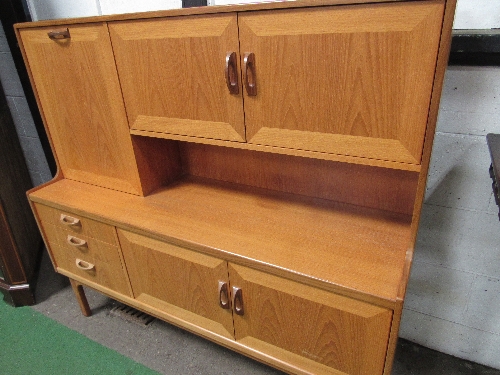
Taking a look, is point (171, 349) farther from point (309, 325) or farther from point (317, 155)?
point (317, 155)

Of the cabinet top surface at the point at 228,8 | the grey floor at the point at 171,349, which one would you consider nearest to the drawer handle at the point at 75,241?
the grey floor at the point at 171,349

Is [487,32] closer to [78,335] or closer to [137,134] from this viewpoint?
[137,134]

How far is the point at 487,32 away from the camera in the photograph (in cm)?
98

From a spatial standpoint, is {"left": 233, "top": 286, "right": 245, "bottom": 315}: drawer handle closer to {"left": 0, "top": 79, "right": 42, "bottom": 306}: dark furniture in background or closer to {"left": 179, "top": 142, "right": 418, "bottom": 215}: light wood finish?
{"left": 179, "top": 142, "right": 418, "bottom": 215}: light wood finish

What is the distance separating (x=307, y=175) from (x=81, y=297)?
128 centimetres

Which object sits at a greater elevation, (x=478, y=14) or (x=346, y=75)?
(x=478, y=14)

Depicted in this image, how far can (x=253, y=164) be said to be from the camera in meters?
1.39

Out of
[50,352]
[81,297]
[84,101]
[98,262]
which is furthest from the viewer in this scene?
[81,297]

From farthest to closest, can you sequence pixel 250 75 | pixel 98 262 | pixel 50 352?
pixel 50 352, pixel 98 262, pixel 250 75

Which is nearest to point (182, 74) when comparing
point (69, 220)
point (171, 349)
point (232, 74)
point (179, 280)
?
point (232, 74)

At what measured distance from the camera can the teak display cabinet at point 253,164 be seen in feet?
2.69

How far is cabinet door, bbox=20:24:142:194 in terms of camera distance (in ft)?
3.94

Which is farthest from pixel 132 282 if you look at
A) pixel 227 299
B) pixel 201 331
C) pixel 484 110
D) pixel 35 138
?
pixel 484 110

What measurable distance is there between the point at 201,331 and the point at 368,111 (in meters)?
0.96
